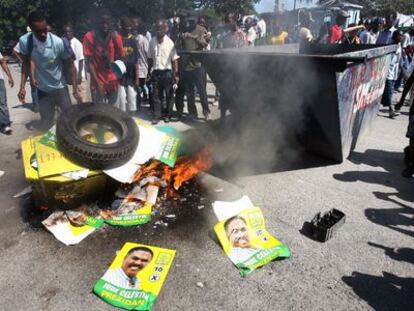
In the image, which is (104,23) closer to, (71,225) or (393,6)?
(71,225)

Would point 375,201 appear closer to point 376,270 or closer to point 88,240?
point 376,270

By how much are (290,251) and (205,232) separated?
2.78 ft

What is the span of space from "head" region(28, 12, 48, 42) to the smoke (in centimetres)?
237

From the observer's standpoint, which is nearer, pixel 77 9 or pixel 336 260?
pixel 336 260

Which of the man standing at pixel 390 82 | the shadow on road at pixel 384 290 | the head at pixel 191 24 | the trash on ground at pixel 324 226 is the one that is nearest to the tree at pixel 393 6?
the man standing at pixel 390 82

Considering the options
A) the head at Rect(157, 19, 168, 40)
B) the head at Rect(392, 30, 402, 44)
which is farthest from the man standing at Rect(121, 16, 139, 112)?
the head at Rect(392, 30, 402, 44)

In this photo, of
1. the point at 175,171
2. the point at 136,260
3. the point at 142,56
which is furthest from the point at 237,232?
the point at 142,56

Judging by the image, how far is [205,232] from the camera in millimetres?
3193

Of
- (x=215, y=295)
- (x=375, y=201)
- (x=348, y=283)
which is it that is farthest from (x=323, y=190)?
(x=215, y=295)

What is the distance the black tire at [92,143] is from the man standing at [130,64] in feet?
8.99

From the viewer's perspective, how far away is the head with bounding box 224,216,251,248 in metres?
2.96

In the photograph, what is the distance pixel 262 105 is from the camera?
193 inches

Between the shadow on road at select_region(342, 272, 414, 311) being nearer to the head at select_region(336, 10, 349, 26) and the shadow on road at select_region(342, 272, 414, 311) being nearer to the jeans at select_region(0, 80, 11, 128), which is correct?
the jeans at select_region(0, 80, 11, 128)

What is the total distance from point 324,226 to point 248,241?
0.76 metres
